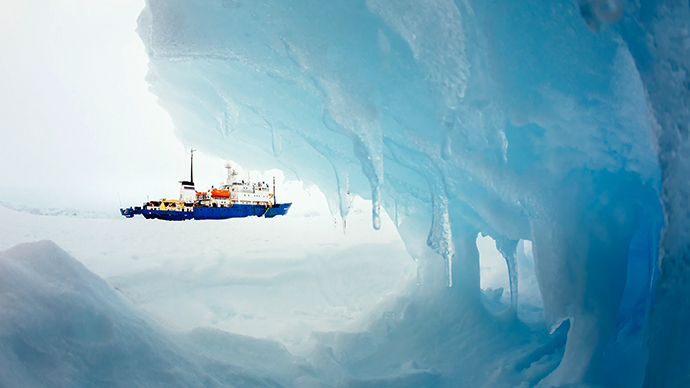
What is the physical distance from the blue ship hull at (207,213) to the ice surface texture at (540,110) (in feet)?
51.0

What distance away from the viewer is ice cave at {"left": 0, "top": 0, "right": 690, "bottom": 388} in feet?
6.11

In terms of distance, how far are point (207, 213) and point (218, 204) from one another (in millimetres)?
791

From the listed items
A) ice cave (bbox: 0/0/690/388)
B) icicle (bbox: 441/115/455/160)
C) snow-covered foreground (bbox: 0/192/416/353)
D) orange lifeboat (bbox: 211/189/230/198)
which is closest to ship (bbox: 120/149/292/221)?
orange lifeboat (bbox: 211/189/230/198)

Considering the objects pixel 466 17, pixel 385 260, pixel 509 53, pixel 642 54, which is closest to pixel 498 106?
pixel 509 53

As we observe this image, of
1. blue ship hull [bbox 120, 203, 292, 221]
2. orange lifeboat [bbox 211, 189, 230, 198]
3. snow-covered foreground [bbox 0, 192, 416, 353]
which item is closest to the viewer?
snow-covered foreground [bbox 0, 192, 416, 353]

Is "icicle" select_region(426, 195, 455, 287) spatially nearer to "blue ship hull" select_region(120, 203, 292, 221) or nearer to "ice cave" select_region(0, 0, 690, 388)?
"ice cave" select_region(0, 0, 690, 388)

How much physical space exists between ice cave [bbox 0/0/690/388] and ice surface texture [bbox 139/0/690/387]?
0.5 inches

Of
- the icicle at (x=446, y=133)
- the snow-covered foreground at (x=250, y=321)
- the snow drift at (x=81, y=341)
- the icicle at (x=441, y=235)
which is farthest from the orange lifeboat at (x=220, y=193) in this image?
the icicle at (x=446, y=133)

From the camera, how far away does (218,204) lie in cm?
1892

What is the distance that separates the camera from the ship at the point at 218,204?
58.3 feet

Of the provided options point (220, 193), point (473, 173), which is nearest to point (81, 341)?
point (473, 173)

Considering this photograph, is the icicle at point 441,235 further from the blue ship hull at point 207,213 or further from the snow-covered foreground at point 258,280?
the blue ship hull at point 207,213

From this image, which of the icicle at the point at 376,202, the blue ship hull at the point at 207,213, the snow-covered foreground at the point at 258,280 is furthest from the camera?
the blue ship hull at the point at 207,213

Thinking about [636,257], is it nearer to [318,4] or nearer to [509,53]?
[509,53]
